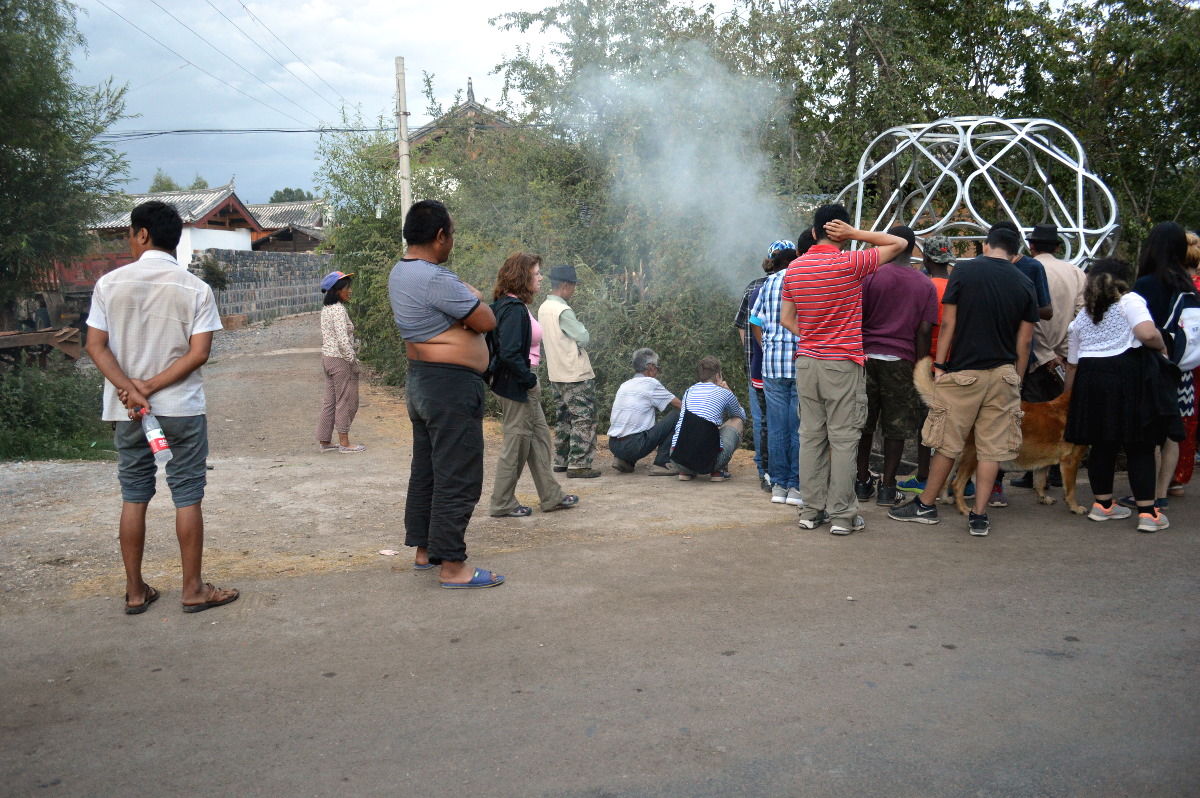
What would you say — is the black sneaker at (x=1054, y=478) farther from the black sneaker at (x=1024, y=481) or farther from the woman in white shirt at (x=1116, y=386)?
the woman in white shirt at (x=1116, y=386)

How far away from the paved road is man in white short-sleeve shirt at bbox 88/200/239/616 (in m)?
0.37

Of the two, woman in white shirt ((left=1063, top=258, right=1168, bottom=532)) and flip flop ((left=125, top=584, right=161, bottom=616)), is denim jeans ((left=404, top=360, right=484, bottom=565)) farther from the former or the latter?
woman in white shirt ((left=1063, top=258, right=1168, bottom=532))

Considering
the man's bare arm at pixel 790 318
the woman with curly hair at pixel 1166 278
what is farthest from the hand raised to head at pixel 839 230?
the woman with curly hair at pixel 1166 278

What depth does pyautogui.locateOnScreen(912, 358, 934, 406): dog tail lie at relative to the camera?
5.87 m

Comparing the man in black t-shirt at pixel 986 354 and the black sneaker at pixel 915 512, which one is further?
the black sneaker at pixel 915 512

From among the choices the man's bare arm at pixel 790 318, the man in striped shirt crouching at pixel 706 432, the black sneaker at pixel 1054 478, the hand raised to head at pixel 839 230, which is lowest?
the black sneaker at pixel 1054 478

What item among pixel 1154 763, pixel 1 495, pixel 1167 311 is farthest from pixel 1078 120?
pixel 1 495

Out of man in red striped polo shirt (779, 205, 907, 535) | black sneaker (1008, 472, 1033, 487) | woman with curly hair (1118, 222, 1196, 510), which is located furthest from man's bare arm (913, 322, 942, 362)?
black sneaker (1008, 472, 1033, 487)

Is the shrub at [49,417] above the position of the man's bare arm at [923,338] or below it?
below

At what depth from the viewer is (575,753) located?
2.90m

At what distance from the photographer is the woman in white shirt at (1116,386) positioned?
5387 mm

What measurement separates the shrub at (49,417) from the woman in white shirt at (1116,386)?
27.4ft

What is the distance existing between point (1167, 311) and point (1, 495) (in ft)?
26.1

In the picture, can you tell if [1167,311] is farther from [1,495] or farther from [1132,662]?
[1,495]
